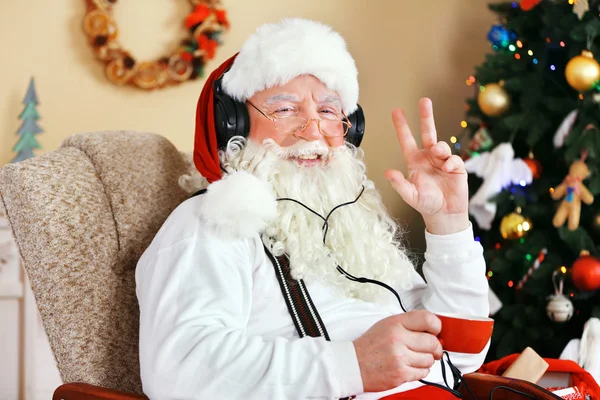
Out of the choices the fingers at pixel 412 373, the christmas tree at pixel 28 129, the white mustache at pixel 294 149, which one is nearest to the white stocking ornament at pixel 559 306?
the white mustache at pixel 294 149

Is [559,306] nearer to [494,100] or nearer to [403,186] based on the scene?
[494,100]

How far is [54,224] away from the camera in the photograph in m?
1.49

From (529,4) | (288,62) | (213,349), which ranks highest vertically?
(529,4)

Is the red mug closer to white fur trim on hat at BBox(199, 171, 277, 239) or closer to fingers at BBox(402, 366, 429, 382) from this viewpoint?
fingers at BBox(402, 366, 429, 382)

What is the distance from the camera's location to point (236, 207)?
4.61 feet

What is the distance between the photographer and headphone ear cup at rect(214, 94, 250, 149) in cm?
169

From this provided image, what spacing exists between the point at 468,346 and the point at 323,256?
457 mm

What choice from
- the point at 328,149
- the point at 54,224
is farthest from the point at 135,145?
the point at 328,149

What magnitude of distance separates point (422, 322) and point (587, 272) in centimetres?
160

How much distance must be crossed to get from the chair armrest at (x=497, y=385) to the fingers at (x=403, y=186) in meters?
0.46

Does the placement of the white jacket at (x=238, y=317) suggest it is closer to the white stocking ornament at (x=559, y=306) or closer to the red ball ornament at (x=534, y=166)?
the white stocking ornament at (x=559, y=306)

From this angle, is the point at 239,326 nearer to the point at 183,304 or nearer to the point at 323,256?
the point at 183,304

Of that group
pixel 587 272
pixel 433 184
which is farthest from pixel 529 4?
pixel 433 184

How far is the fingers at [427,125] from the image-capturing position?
156 cm
